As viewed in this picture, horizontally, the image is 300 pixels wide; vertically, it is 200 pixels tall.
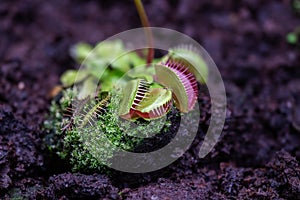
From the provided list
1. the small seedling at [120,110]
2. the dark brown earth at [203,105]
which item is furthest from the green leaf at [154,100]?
the dark brown earth at [203,105]

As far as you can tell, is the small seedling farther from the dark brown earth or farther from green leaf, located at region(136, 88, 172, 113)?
the dark brown earth

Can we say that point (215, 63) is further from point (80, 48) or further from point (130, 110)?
point (130, 110)

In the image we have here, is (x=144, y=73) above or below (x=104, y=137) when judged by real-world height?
above

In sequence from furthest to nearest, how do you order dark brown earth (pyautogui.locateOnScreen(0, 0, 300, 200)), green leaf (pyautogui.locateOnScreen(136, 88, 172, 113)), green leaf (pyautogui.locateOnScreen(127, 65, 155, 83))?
green leaf (pyautogui.locateOnScreen(127, 65, 155, 83)) → dark brown earth (pyautogui.locateOnScreen(0, 0, 300, 200)) → green leaf (pyautogui.locateOnScreen(136, 88, 172, 113))

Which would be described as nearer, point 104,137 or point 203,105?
point 104,137

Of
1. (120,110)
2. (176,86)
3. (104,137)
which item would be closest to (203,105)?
(176,86)

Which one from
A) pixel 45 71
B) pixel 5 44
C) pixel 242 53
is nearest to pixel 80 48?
pixel 45 71

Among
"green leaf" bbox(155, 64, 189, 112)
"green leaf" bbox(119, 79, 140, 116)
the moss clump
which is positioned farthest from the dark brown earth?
"green leaf" bbox(119, 79, 140, 116)

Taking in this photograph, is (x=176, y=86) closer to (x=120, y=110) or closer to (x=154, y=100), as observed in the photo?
(x=154, y=100)
